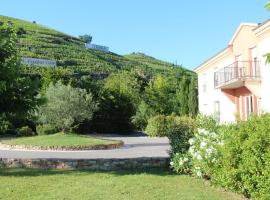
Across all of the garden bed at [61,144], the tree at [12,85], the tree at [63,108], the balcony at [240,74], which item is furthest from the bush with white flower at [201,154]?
the tree at [63,108]

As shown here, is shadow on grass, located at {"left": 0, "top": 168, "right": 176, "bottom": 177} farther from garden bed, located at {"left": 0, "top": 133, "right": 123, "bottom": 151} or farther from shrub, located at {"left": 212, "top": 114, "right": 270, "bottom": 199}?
garden bed, located at {"left": 0, "top": 133, "right": 123, "bottom": 151}

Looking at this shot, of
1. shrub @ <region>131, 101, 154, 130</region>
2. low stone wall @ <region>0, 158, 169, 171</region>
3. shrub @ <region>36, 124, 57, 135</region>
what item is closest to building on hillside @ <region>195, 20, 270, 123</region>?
low stone wall @ <region>0, 158, 169, 171</region>

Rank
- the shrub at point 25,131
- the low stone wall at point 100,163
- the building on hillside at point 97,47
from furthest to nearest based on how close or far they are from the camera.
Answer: the building on hillside at point 97,47 < the shrub at point 25,131 < the low stone wall at point 100,163

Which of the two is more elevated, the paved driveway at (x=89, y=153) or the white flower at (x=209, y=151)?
the white flower at (x=209, y=151)

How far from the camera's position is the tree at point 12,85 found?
13.4 meters

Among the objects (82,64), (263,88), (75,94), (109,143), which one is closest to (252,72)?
(263,88)

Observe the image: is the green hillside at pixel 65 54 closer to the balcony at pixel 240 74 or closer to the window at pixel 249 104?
the balcony at pixel 240 74

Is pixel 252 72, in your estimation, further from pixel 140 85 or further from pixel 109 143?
pixel 140 85

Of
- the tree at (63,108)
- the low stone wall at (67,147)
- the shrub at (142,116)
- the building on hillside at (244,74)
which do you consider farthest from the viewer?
the shrub at (142,116)

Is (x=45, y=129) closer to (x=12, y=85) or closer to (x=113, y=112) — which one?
(x=113, y=112)

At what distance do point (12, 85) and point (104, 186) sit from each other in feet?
17.5

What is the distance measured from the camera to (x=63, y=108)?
29.4 meters

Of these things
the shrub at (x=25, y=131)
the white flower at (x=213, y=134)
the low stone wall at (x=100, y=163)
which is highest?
the shrub at (x=25, y=131)

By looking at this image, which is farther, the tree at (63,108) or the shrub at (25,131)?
the shrub at (25,131)
